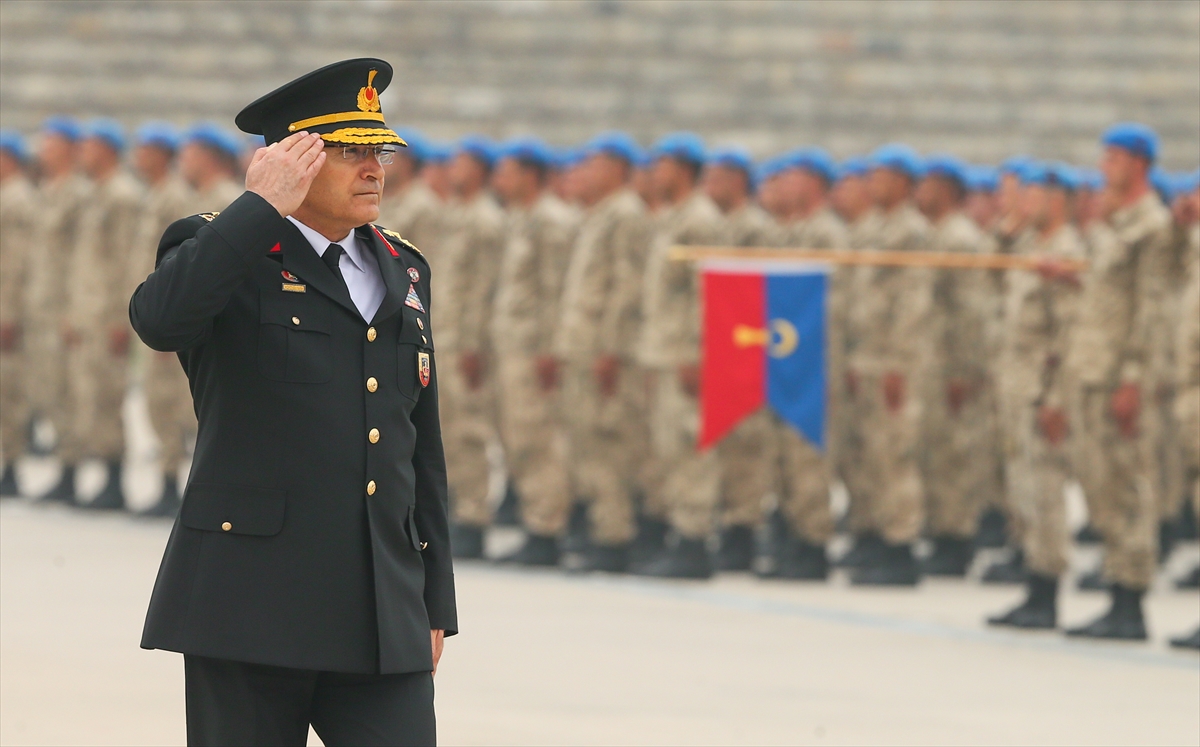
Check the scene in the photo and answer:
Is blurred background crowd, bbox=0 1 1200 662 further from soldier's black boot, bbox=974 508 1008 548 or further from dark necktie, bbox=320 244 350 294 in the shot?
dark necktie, bbox=320 244 350 294

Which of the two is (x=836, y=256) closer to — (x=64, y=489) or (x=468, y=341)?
(x=468, y=341)

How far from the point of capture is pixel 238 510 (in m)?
3.73

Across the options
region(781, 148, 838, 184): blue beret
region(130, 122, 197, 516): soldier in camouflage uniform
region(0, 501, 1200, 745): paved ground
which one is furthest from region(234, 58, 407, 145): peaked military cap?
region(130, 122, 197, 516): soldier in camouflage uniform

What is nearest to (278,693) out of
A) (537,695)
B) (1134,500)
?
(537,695)

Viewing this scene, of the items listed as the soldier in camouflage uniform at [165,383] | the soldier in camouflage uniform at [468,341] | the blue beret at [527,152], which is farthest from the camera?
the soldier in camouflage uniform at [165,383]

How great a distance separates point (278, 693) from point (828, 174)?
→ 8.15 metres

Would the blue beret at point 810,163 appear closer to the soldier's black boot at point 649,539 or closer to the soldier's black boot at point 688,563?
the soldier's black boot at point 649,539

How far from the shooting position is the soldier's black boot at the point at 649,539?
11.4 metres

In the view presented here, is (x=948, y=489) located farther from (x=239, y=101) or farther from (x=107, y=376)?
(x=239, y=101)

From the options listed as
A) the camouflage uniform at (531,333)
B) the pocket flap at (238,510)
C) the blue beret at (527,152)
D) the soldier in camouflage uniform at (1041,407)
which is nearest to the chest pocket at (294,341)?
the pocket flap at (238,510)

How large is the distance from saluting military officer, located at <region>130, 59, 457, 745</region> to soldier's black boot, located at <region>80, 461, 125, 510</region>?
29.1 ft

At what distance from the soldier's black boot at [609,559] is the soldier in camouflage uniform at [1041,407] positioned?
2.15 m

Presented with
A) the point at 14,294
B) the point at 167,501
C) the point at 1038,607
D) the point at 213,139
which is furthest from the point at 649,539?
the point at 14,294

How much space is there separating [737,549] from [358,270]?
7.07 metres
